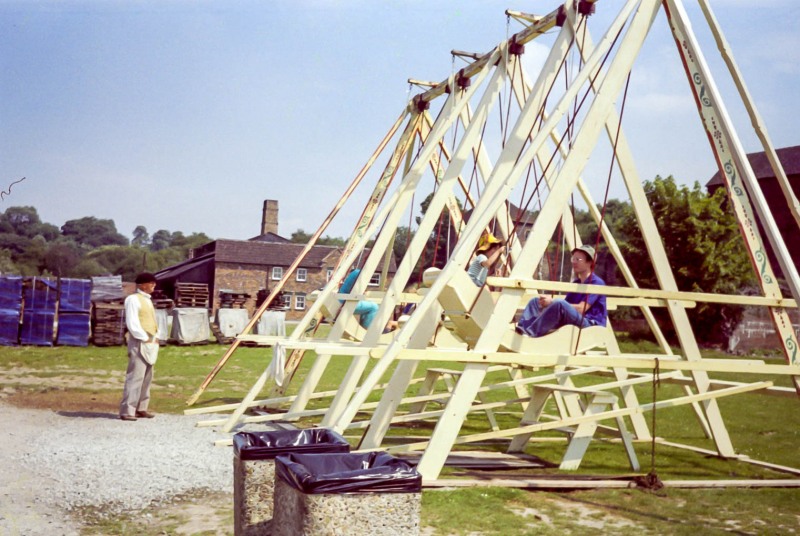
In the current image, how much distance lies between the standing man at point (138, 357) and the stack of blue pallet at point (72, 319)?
16177 mm

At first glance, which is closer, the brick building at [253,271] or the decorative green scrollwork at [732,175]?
the decorative green scrollwork at [732,175]

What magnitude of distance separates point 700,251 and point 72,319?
26.9 m

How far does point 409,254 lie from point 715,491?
4166 mm

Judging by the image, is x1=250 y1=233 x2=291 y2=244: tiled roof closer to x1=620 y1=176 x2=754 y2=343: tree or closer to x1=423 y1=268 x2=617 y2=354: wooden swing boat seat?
x1=620 y1=176 x2=754 y2=343: tree

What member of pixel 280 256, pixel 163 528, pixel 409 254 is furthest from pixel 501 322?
pixel 280 256

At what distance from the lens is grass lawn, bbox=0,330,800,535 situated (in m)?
5.83

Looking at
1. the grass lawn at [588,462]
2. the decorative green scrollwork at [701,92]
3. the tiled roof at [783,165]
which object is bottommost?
the grass lawn at [588,462]

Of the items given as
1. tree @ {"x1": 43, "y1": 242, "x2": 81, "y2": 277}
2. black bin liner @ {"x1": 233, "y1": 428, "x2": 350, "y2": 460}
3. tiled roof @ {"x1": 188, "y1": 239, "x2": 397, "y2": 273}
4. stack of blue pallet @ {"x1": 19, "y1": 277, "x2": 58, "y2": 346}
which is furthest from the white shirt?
tree @ {"x1": 43, "y1": 242, "x2": 81, "y2": 277}

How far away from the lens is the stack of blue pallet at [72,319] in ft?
83.1

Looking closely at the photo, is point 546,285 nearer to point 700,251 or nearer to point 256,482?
point 256,482

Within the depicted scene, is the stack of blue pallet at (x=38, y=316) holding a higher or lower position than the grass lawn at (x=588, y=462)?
higher

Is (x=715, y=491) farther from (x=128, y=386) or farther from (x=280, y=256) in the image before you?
(x=280, y=256)

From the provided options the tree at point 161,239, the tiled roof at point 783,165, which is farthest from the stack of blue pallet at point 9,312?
the tree at point 161,239

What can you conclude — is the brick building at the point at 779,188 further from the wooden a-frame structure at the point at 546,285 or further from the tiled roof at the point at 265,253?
the wooden a-frame structure at the point at 546,285
